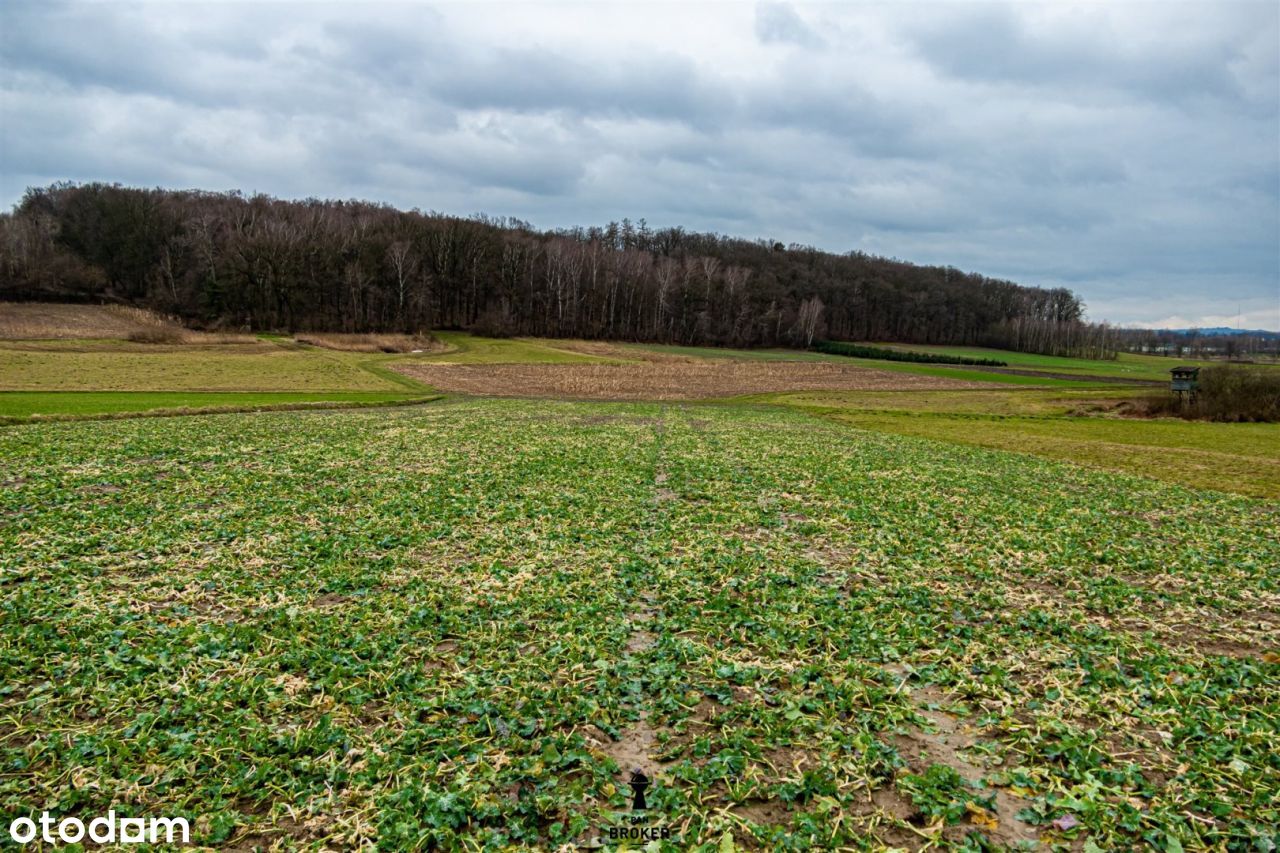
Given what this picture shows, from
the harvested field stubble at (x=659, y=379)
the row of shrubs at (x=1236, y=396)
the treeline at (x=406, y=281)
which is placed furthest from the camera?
the treeline at (x=406, y=281)

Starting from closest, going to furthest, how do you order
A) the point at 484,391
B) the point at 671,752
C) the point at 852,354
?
the point at 671,752 → the point at 484,391 → the point at 852,354

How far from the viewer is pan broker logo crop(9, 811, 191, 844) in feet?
17.7

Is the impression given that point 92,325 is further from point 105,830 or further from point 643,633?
point 105,830

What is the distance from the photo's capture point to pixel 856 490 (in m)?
20.6

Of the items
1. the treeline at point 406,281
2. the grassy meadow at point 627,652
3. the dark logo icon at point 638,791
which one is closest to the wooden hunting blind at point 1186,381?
the grassy meadow at point 627,652

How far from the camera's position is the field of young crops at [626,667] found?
5.90 m

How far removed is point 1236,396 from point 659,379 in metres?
51.9

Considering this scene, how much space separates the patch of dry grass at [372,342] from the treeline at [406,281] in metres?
15.1

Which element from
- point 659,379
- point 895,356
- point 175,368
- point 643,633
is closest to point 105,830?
point 643,633

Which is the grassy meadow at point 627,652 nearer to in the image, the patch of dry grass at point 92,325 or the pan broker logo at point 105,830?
the pan broker logo at point 105,830

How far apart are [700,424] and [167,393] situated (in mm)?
35408

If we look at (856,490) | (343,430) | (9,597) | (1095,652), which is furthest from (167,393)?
(1095,652)

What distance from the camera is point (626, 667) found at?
8516 millimetres

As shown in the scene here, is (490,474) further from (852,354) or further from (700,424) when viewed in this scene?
(852,354)
